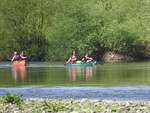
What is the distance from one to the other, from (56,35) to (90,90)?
54.3 metres

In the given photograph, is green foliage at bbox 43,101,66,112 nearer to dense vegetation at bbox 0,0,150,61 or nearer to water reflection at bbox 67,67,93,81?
water reflection at bbox 67,67,93,81

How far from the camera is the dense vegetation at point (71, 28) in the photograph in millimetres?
88438

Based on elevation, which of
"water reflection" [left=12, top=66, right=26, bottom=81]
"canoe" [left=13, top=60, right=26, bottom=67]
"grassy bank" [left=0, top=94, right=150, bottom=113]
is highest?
"grassy bank" [left=0, top=94, right=150, bottom=113]

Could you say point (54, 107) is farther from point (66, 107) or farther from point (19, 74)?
point (19, 74)

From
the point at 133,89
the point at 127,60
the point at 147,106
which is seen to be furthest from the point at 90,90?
the point at 127,60

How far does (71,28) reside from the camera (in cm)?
8944

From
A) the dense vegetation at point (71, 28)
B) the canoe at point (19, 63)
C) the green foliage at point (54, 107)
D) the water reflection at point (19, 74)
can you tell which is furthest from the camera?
the dense vegetation at point (71, 28)

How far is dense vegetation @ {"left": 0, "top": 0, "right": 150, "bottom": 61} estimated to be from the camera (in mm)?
88438

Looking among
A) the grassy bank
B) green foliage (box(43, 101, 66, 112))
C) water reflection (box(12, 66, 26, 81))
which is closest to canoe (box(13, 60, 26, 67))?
water reflection (box(12, 66, 26, 81))

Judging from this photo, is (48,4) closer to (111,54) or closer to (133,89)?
(111,54)

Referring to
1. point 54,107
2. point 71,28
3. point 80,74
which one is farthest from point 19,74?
point 71,28

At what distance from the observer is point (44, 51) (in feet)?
298

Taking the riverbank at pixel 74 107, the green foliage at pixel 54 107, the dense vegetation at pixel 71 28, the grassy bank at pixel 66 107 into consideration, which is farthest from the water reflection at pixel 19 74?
the green foliage at pixel 54 107

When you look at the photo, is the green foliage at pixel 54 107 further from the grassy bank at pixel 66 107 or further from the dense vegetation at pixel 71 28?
the dense vegetation at pixel 71 28
